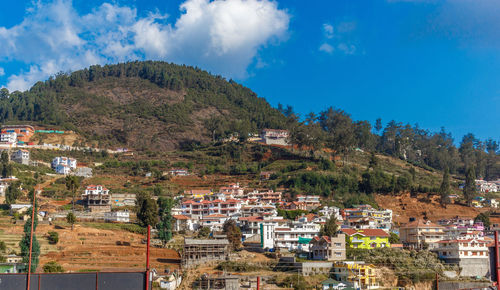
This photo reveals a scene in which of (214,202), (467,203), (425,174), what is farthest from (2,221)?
(425,174)

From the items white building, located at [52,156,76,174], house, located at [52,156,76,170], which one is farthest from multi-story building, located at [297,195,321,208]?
house, located at [52,156,76,170]

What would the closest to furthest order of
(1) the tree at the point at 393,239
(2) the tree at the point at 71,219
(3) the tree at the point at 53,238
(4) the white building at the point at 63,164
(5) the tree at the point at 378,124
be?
1. (3) the tree at the point at 53,238
2. (2) the tree at the point at 71,219
3. (1) the tree at the point at 393,239
4. (4) the white building at the point at 63,164
5. (5) the tree at the point at 378,124

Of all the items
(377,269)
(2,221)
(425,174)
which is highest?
(425,174)

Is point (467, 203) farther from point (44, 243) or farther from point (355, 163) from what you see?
point (44, 243)

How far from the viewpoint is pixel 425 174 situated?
87.9 metres

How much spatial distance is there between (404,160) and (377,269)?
60.9 meters

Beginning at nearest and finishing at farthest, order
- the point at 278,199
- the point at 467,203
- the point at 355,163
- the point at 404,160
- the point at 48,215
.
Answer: the point at 48,215 → the point at 278,199 → the point at 467,203 → the point at 355,163 → the point at 404,160

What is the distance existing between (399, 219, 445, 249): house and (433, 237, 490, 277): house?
360 cm

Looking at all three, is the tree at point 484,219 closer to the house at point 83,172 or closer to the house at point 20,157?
the house at point 83,172

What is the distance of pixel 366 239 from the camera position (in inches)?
1886

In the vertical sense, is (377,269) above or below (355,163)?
below

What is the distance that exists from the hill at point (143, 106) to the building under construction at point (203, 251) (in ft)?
158

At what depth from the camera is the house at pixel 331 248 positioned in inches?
1689

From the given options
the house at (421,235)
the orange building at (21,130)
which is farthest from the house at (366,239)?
the orange building at (21,130)
